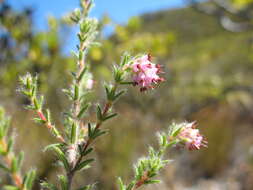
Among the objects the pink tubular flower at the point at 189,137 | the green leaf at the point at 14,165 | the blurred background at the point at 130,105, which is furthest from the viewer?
the blurred background at the point at 130,105

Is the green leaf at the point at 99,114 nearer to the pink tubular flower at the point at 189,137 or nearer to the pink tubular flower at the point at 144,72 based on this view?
the pink tubular flower at the point at 144,72

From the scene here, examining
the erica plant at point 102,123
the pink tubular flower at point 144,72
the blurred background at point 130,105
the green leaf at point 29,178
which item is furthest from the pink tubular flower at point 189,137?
the blurred background at point 130,105

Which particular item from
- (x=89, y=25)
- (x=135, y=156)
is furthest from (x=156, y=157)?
(x=135, y=156)

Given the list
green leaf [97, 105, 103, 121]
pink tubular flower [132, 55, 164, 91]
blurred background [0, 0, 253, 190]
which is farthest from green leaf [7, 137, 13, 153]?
blurred background [0, 0, 253, 190]

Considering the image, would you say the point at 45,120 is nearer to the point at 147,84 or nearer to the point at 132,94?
the point at 147,84

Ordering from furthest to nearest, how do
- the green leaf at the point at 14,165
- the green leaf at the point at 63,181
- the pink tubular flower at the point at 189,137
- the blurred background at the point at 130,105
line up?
the blurred background at the point at 130,105
the pink tubular flower at the point at 189,137
the green leaf at the point at 63,181
the green leaf at the point at 14,165

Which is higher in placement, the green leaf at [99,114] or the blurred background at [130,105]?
the blurred background at [130,105]

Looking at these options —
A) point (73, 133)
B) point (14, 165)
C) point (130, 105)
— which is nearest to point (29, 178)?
point (14, 165)

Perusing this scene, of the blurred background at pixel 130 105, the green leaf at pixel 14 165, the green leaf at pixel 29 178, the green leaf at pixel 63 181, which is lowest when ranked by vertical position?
the green leaf at pixel 29 178
